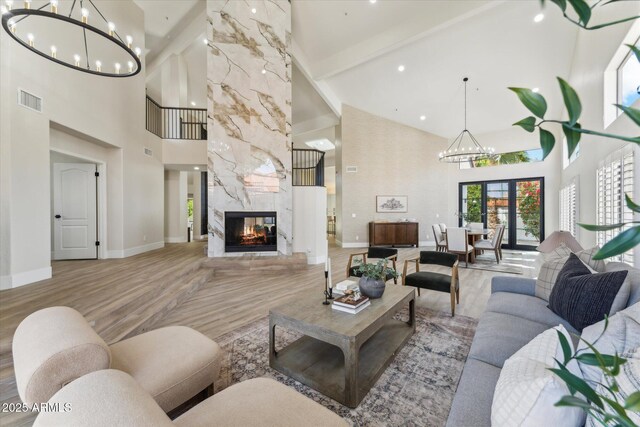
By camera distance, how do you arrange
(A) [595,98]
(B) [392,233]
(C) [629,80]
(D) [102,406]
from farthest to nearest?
1. (B) [392,233]
2. (A) [595,98]
3. (C) [629,80]
4. (D) [102,406]

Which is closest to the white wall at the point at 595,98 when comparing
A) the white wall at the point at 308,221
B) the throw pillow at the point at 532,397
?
the throw pillow at the point at 532,397

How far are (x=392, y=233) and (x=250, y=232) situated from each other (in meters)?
4.89

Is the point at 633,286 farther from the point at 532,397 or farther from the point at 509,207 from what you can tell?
the point at 509,207

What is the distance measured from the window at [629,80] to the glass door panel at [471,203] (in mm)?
6580

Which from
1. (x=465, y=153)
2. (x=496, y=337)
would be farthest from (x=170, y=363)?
(x=465, y=153)

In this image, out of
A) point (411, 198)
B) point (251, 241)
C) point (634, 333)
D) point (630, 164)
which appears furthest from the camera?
point (411, 198)

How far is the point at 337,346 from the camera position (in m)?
2.25

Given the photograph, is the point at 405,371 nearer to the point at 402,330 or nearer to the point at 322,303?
the point at 402,330

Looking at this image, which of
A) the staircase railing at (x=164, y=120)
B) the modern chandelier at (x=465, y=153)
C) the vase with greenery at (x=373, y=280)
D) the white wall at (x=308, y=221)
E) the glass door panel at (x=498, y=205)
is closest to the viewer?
the vase with greenery at (x=373, y=280)

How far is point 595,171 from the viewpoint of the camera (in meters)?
3.57

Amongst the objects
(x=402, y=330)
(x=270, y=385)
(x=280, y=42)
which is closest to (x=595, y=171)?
(x=402, y=330)

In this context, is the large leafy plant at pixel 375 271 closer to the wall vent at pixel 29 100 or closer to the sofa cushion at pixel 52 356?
the sofa cushion at pixel 52 356

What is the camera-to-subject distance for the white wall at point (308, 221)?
6441 mm

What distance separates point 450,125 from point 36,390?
400 inches
